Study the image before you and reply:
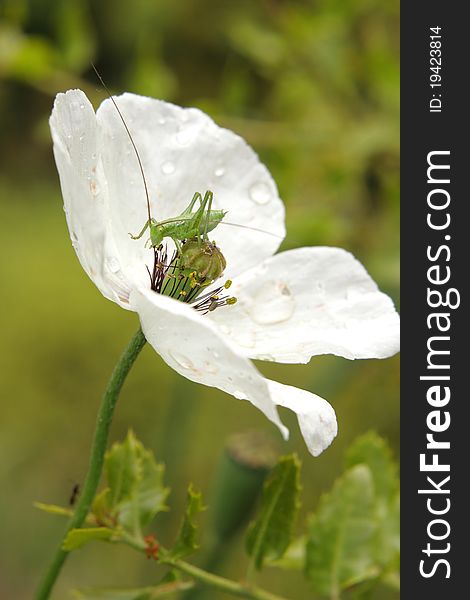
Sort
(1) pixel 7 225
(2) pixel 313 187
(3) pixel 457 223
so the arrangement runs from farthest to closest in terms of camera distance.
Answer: (1) pixel 7 225 → (2) pixel 313 187 → (3) pixel 457 223

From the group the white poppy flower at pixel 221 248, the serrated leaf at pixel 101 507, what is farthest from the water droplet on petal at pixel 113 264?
the serrated leaf at pixel 101 507

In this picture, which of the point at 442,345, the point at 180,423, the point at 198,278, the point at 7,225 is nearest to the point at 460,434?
the point at 442,345

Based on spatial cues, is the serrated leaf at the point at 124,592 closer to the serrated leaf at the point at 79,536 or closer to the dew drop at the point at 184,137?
the serrated leaf at the point at 79,536

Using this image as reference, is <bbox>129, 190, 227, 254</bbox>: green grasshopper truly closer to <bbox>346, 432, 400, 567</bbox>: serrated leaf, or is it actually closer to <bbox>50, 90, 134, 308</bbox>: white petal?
<bbox>50, 90, 134, 308</bbox>: white petal

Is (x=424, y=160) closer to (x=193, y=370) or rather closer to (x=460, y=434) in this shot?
(x=460, y=434)

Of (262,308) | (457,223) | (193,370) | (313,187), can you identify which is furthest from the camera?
(313,187)

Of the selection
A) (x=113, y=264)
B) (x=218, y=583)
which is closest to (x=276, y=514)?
(x=218, y=583)

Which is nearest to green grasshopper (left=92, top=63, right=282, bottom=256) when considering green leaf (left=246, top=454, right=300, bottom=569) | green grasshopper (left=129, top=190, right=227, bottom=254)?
green grasshopper (left=129, top=190, right=227, bottom=254)
